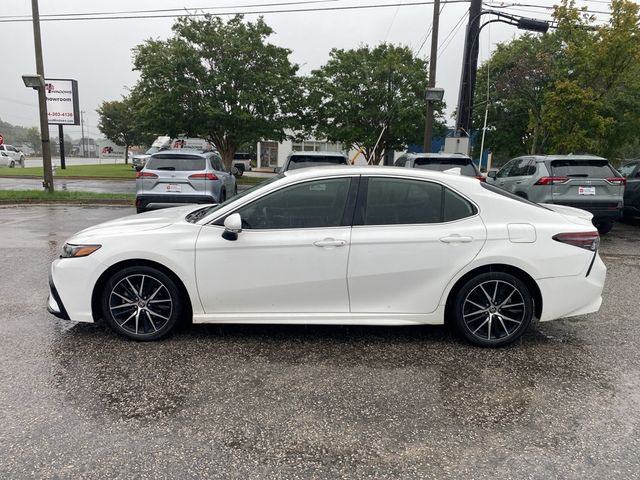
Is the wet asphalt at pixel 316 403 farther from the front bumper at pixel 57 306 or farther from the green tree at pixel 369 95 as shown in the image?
the green tree at pixel 369 95

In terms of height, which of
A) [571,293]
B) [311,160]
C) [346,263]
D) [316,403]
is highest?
[311,160]

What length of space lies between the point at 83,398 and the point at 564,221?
4.02 metres

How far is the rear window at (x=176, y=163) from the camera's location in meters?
10.0

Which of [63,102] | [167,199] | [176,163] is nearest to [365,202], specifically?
[167,199]

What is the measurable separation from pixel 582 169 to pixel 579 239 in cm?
583

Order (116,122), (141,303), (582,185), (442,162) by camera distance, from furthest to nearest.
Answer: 1. (116,122)
2. (442,162)
3. (582,185)
4. (141,303)

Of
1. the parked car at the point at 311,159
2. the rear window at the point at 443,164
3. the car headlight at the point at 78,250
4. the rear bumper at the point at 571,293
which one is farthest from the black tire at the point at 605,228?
the car headlight at the point at 78,250

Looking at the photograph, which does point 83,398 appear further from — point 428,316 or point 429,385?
point 428,316

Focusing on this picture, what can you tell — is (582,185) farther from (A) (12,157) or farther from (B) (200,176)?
(A) (12,157)

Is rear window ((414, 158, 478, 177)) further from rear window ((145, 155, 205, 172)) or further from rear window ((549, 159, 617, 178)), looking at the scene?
rear window ((145, 155, 205, 172))

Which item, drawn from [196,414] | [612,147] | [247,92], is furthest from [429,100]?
[612,147]

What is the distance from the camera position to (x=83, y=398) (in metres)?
3.26

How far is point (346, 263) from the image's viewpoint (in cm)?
400

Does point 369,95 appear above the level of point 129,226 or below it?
above
